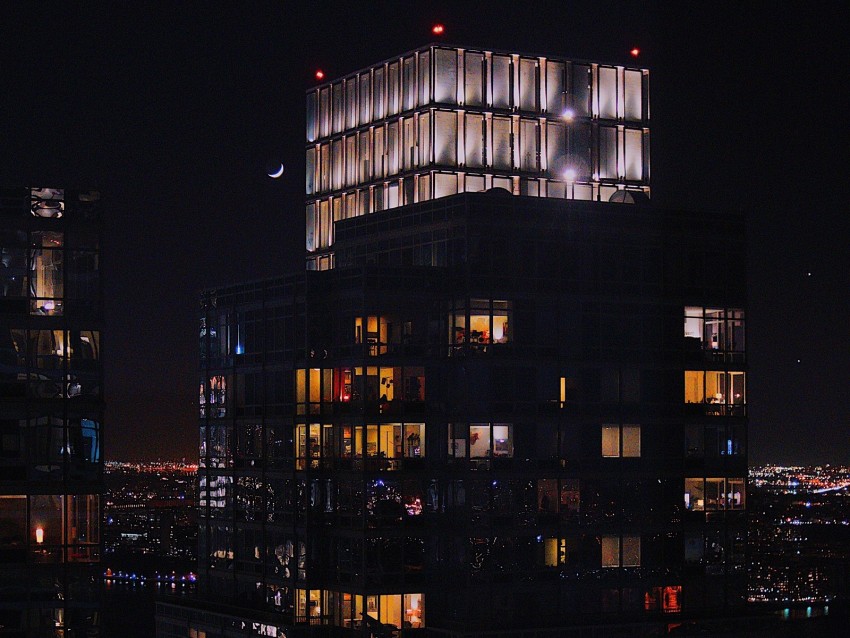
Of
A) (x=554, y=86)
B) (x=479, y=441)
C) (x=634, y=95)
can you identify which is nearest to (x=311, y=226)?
(x=554, y=86)

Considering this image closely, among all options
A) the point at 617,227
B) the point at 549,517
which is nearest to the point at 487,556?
the point at 549,517

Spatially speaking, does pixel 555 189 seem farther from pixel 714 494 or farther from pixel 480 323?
pixel 714 494

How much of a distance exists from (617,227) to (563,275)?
150 inches

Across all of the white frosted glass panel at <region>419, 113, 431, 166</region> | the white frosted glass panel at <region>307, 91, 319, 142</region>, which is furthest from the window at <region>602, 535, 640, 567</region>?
the white frosted glass panel at <region>307, 91, 319, 142</region>

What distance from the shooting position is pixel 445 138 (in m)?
97.4

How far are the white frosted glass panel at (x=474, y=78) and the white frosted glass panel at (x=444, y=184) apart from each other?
4.07 m

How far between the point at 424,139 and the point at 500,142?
13.4 ft

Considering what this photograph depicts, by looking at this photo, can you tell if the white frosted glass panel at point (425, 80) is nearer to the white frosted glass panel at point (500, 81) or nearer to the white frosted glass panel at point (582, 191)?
the white frosted glass panel at point (500, 81)

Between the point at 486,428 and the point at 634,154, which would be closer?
the point at 486,428

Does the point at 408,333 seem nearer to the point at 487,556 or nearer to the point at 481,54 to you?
the point at 487,556

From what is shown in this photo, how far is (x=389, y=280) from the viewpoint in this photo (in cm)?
8588

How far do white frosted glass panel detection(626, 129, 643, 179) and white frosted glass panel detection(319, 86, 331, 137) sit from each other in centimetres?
1710

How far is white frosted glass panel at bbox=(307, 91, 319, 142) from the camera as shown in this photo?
107m

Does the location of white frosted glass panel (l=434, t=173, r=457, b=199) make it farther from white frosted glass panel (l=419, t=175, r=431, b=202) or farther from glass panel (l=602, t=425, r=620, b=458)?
glass panel (l=602, t=425, r=620, b=458)
